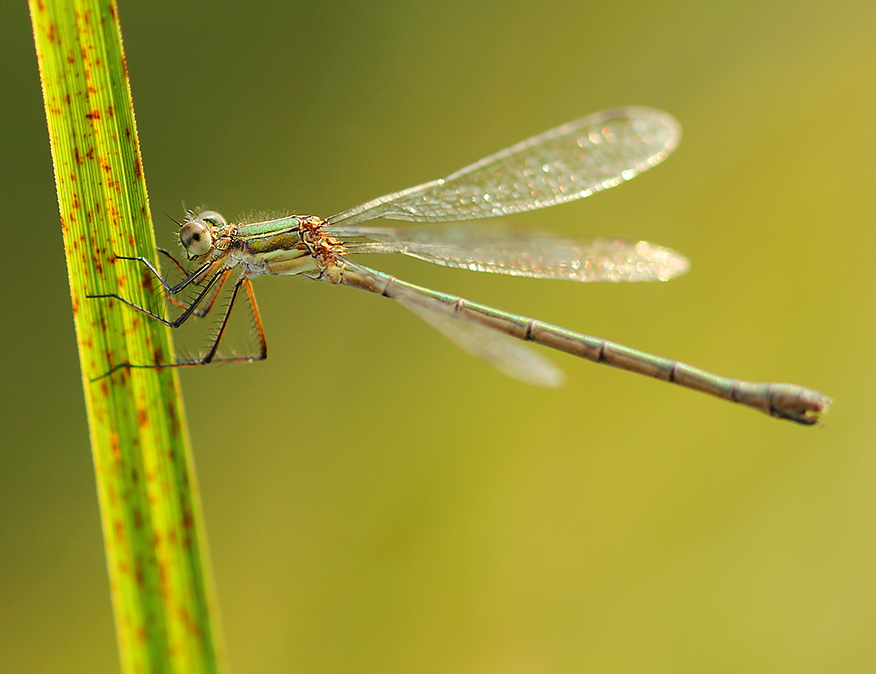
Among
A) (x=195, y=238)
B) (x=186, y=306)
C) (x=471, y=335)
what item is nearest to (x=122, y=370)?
(x=186, y=306)

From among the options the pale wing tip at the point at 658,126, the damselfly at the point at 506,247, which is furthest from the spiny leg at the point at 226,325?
the pale wing tip at the point at 658,126

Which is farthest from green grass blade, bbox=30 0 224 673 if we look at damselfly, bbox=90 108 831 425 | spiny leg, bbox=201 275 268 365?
damselfly, bbox=90 108 831 425

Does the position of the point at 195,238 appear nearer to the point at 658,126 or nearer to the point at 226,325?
the point at 226,325

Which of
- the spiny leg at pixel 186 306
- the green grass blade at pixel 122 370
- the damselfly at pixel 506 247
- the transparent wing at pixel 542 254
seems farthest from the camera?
the transparent wing at pixel 542 254

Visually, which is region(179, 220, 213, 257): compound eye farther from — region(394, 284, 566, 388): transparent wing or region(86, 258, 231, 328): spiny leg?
region(394, 284, 566, 388): transparent wing

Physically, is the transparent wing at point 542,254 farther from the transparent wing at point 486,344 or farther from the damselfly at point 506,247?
the transparent wing at point 486,344

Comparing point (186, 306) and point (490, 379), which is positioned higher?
point (186, 306)

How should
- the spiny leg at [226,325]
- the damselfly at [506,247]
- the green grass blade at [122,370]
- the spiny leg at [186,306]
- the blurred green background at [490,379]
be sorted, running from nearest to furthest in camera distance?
the green grass blade at [122,370] → the spiny leg at [186,306] → the spiny leg at [226,325] → the damselfly at [506,247] → the blurred green background at [490,379]
